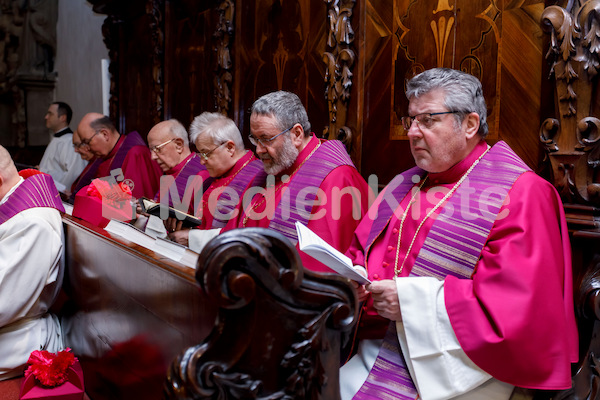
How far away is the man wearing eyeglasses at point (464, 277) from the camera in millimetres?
1983

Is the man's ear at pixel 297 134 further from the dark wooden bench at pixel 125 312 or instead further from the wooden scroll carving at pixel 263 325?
the wooden scroll carving at pixel 263 325

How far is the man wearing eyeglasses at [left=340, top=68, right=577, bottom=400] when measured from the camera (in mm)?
1983

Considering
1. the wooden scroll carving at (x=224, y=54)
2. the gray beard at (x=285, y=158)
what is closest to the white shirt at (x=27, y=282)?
the gray beard at (x=285, y=158)

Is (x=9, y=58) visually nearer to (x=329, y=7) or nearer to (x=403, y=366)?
(x=329, y=7)

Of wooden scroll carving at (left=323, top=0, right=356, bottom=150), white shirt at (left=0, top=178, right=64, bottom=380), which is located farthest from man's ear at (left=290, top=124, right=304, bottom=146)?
white shirt at (left=0, top=178, right=64, bottom=380)

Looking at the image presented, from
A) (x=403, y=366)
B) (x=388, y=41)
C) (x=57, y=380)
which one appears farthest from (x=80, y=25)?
(x=403, y=366)

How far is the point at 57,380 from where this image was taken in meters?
2.56

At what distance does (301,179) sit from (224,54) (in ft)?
8.06

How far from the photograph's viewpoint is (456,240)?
2.27 m

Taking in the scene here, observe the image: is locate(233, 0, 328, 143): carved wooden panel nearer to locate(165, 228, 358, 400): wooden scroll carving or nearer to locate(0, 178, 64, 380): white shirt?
locate(0, 178, 64, 380): white shirt

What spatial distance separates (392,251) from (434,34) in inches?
58.7

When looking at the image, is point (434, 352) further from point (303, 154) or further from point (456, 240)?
point (303, 154)

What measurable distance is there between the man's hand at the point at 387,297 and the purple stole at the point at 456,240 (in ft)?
0.45

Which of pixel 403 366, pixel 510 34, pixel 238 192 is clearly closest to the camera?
pixel 403 366
